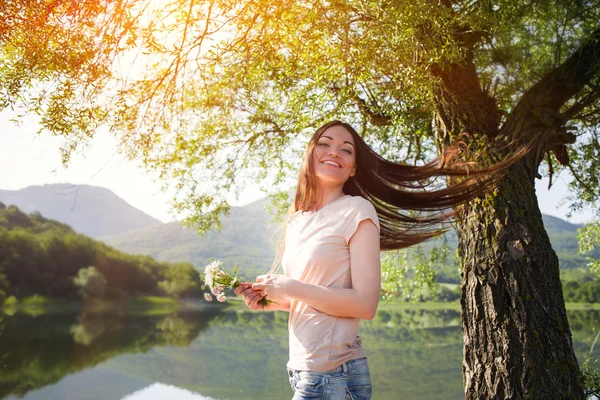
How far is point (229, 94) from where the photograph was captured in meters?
9.04

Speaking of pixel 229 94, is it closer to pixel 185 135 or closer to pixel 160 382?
pixel 185 135

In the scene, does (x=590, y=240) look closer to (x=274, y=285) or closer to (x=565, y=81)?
(x=565, y=81)

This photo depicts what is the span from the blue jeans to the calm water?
13.8 metres

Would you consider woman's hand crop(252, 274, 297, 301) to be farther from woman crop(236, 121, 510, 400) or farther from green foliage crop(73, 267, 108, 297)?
green foliage crop(73, 267, 108, 297)

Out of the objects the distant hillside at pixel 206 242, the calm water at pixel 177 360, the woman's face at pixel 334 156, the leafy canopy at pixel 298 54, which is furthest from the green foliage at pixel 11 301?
the distant hillside at pixel 206 242

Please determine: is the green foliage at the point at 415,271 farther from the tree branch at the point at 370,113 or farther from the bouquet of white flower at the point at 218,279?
the bouquet of white flower at the point at 218,279

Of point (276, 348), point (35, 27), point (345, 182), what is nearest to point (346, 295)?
point (345, 182)

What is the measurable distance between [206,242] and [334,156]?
401ft

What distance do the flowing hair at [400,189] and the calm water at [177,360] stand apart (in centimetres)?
1193

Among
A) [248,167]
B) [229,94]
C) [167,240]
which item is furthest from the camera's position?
[167,240]

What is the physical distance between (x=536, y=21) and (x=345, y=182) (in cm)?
478

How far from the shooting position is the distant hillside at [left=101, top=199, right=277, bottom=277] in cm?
11388

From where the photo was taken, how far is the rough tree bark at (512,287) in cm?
408

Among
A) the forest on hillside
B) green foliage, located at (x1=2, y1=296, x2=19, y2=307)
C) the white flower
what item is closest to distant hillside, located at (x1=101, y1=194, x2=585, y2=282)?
the forest on hillside
